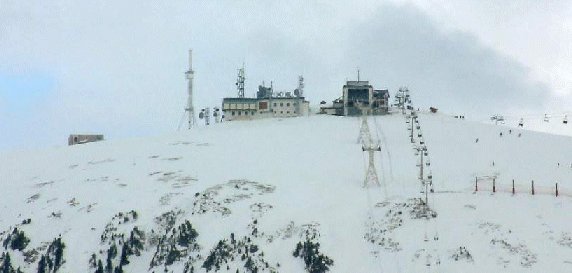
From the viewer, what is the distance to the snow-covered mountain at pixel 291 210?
7088 cm

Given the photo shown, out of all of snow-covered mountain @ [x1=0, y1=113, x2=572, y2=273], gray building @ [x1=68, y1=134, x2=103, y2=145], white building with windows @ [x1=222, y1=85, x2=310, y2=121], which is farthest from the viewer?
white building with windows @ [x1=222, y1=85, x2=310, y2=121]

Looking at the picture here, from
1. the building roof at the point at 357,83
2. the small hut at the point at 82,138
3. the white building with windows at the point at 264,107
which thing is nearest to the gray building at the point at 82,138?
the small hut at the point at 82,138

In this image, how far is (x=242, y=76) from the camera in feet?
552

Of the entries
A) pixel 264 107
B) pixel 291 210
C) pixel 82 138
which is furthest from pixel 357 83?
pixel 291 210

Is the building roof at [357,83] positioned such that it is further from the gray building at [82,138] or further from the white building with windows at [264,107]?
the gray building at [82,138]

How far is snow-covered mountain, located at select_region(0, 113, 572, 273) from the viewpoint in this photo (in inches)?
2790

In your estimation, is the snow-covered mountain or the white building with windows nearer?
the snow-covered mountain

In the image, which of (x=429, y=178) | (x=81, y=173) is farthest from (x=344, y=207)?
(x=81, y=173)

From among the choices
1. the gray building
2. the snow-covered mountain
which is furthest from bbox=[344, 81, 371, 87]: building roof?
the gray building

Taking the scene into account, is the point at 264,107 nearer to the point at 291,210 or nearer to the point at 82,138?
the point at 82,138

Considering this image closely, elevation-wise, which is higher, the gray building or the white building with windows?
the white building with windows

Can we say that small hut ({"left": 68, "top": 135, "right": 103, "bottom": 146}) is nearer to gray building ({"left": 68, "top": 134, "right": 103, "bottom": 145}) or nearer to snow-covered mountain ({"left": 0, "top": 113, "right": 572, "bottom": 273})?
gray building ({"left": 68, "top": 134, "right": 103, "bottom": 145})

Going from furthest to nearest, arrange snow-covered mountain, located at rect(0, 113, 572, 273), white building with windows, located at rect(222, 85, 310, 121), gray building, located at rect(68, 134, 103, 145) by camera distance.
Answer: white building with windows, located at rect(222, 85, 310, 121) < gray building, located at rect(68, 134, 103, 145) < snow-covered mountain, located at rect(0, 113, 572, 273)

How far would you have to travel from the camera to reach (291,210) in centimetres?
8106
